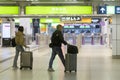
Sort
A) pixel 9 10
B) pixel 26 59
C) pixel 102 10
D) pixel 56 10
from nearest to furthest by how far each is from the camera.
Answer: pixel 26 59
pixel 102 10
pixel 56 10
pixel 9 10

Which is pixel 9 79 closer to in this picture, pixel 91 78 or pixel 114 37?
pixel 91 78

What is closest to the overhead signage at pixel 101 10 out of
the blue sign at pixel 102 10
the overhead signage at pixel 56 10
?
the blue sign at pixel 102 10

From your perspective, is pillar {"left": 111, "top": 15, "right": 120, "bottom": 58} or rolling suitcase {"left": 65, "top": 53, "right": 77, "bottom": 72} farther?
pillar {"left": 111, "top": 15, "right": 120, "bottom": 58}

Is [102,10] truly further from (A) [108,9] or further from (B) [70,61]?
(B) [70,61]

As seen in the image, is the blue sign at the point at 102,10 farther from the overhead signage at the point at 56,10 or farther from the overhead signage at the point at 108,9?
the overhead signage at the point at 56,10

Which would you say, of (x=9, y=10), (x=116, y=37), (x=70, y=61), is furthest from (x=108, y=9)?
(x=70, y=61)

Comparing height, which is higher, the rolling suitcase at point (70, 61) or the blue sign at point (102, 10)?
the blue sign at point (102, 10)

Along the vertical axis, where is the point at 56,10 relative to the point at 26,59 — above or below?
above

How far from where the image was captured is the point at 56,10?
97.2 feet

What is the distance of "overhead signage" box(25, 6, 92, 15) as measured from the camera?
1158 inches

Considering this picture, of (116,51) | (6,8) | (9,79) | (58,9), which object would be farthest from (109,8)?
(9,79)

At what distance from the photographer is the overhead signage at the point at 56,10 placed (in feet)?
96.5

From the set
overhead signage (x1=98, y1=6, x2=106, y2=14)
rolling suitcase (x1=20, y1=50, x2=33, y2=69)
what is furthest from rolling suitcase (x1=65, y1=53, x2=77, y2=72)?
overhead signage (x1=98, y1=6, x2=106, y2=14)

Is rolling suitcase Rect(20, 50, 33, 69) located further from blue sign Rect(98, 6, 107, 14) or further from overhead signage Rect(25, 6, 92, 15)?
overhead signage Rect(25, 6, 92, 15)
